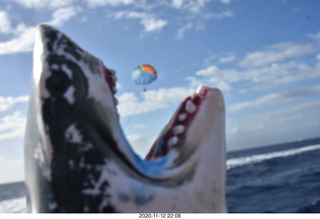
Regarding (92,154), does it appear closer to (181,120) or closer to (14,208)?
(181,120)

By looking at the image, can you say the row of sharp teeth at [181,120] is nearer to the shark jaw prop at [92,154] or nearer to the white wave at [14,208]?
the shark jaw prop at [92,154]

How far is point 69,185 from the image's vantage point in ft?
7.64

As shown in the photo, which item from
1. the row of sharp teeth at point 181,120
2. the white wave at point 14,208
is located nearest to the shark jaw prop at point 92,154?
the row of sharp teeth at point 181,120

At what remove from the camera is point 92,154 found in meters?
2.43

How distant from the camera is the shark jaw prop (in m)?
2.37


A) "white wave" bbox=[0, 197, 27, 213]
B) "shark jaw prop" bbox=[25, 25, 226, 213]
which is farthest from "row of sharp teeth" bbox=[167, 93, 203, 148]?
"white wave" bbox=[0, 197, 27, 213]

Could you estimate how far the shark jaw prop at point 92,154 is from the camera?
2.37 meters

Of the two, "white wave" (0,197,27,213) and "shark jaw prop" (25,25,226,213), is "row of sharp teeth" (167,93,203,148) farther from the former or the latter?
"white wave" (0,197,27,213)

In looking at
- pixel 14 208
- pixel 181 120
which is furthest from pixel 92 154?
pixel 14 208

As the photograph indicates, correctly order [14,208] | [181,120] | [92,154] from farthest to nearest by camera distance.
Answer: [14,208], [181,120], [92,154]

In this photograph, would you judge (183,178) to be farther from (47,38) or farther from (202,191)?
(47,38)

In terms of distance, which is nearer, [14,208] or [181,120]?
[181,120]

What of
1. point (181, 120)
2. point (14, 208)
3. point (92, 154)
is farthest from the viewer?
point (14, 208)

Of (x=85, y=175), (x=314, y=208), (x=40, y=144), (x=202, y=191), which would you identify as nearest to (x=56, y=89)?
(x=40, y=144)
